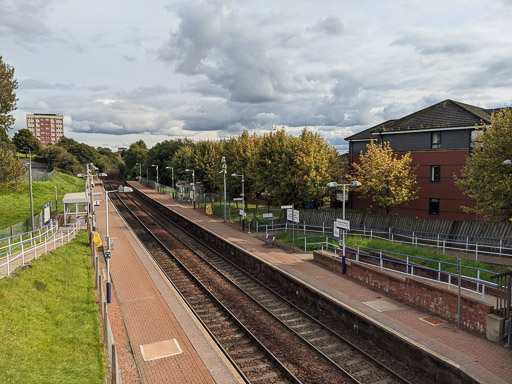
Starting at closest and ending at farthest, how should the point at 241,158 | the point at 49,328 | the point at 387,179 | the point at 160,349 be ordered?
the point at 49,328 < the point at 160,349 < the point at 387,179 < the point at 241,158

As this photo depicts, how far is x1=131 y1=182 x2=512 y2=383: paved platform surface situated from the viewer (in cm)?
1016

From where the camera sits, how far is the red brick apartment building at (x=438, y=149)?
30.1 metres

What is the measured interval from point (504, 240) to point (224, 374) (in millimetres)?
17332

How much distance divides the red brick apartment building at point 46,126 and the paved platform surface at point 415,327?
659 ft

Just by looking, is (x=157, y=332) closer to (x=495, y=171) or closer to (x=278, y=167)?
(x=495, y=171)

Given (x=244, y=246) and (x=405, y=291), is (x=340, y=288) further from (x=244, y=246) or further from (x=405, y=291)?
(x=244, y=246)

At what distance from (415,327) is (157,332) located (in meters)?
9.24

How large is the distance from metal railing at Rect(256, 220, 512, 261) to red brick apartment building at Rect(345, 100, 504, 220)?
7952 millimetres

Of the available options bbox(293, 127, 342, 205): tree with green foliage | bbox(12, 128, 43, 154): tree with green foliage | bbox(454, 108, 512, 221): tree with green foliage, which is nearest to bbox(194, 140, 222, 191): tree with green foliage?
bbox(293, 127, 342, 205): tree with green foliage

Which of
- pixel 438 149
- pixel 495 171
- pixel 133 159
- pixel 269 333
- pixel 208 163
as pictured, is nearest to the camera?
pixel 269 333

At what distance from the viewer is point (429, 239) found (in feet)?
75.1

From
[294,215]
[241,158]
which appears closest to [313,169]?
[294,215]

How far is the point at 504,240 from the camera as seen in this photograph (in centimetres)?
1967

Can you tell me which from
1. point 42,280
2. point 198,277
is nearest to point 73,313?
point 42,280
